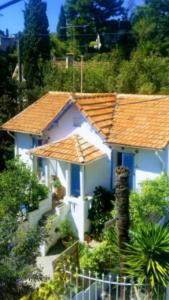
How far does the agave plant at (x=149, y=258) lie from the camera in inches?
423

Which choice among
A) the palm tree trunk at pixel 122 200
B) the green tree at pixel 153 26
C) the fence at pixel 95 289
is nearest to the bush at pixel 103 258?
the fence at pixel 95 289

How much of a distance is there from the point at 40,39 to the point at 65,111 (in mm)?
32272

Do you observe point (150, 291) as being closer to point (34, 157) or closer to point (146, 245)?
point (146, 245)

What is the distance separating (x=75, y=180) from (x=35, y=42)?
112ft

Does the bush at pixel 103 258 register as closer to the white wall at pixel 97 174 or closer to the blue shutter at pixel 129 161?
the white wall at pixel 97 174

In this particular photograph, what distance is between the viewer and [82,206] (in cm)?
1736

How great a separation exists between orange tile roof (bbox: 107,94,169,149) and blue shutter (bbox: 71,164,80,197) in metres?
2.29

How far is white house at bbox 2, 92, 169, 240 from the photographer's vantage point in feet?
57.3

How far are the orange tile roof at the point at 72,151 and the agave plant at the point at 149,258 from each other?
6573 mm

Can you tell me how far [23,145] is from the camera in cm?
2308

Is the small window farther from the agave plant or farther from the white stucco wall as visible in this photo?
the agave plant

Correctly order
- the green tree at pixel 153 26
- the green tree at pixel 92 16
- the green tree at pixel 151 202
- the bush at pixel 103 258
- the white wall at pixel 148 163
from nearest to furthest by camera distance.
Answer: the bush at pixel 103 258, the green tree at pixel 151 202, the white wall at pixel 148 163, the green tree at pixel 153 26, the green tree at pixel 92 16

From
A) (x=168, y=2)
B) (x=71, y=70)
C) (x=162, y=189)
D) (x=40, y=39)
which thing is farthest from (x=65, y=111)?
(x=168, y=2)

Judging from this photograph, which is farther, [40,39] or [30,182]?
[40,39]
